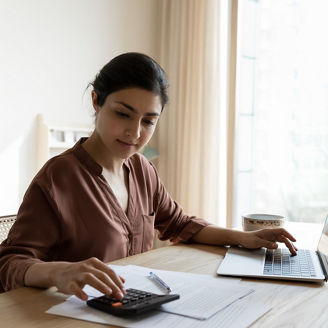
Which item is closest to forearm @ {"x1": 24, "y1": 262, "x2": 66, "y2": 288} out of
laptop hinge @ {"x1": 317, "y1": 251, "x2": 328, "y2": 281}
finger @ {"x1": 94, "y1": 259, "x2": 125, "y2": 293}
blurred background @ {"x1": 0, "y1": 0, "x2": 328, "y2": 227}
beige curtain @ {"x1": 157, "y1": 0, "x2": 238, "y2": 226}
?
finger @ {"x1": 94, "y1": 259, "x2": 125, "y2": 293}

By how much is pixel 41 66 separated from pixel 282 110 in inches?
62.5

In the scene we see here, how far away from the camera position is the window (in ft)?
10.3

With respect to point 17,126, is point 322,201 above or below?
below

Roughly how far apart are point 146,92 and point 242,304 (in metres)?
0.67

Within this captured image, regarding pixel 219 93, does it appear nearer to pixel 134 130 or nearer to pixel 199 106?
pixel 199 106

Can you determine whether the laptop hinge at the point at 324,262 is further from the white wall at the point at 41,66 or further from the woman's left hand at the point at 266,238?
the white wall at the point at 41,66

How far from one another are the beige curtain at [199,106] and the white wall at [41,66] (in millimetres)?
487

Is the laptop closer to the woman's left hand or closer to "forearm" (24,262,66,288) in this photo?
the woman's left hand

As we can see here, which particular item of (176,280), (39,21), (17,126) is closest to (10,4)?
(39,21)

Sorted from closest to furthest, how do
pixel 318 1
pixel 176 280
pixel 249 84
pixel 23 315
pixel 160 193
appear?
pixel 23 315, pixel 176 280, pixel 160 193, pixel 318 1, pixel 249 84

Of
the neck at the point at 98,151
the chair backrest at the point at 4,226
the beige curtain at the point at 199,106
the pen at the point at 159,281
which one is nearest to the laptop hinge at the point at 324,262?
the pen at the point at 159,281

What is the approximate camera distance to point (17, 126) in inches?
107

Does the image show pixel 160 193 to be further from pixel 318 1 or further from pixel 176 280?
pixel 318 1

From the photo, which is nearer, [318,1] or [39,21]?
[39,21]
